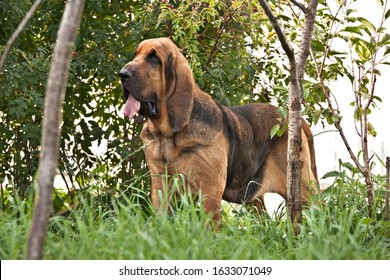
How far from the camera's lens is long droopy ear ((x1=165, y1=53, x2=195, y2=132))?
6.15 metres

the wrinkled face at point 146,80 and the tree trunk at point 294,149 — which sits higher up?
the wrinkled face at point 146,80

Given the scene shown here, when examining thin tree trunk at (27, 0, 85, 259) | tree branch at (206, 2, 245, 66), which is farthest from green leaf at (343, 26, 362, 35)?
thin tree trunk at (27, 0, 85, 259)

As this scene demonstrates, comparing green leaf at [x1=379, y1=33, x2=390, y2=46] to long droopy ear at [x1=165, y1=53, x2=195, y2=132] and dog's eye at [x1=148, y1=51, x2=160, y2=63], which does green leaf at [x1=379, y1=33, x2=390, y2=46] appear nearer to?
long droopy ear at [x1=165, y1=53, x2=195, y2=132]

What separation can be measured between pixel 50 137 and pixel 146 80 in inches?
95.8

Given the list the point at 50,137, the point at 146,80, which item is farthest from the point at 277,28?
the point at 50,137

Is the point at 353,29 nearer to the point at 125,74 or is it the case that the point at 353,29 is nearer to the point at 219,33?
the point at 125,74

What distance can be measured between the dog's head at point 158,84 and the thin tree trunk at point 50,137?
2192mm

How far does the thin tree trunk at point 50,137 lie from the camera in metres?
3.50

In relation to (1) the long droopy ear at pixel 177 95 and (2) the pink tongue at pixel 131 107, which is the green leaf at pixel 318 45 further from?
(2) the pink tongue at pixel 131 107

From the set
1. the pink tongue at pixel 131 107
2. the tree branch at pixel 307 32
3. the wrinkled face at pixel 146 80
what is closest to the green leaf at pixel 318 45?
the tree branch at pixel 307 32

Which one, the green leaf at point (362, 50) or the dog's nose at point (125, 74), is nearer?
the dog's nose at point (125, 74)

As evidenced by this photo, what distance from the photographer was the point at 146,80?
5926 mm
